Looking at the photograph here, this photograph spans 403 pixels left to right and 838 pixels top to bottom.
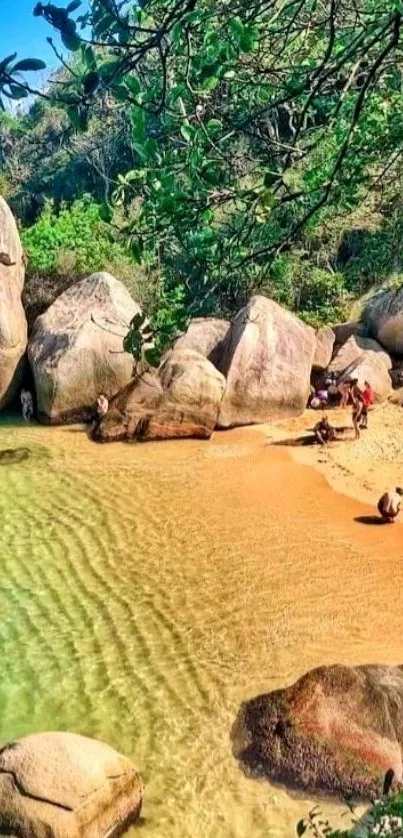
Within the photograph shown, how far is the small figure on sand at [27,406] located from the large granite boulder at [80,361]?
41 cm

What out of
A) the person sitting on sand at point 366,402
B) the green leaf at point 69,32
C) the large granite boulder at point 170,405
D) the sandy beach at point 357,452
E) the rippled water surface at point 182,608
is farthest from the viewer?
the person sitting on sand at point 366,402

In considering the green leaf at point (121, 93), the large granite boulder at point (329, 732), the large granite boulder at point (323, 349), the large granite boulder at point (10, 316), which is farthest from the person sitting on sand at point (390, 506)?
the large granite boulder at point (10, 316)

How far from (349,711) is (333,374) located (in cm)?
1289

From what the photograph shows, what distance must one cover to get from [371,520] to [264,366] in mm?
6434

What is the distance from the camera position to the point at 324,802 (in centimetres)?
537

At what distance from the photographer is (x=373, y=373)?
57.9 feet

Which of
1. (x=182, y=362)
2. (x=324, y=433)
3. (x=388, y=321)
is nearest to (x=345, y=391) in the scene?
(x=324, y=433)

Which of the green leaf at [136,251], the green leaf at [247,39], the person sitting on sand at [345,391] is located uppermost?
the green leaf at [247,39]

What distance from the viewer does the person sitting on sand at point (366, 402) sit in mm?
15852

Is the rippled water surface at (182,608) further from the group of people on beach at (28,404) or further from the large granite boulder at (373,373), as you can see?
the large granite boulder at (373,373)

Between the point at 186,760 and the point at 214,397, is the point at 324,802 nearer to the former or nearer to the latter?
the point at 186,760

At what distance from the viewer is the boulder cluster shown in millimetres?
16062

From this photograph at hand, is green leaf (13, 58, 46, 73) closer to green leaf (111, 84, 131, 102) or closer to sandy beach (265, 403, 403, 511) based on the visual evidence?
green leaf (111, 84, 131, 102)

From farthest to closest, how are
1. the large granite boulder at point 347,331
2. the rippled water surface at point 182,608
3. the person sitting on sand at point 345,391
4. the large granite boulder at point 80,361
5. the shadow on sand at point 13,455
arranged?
1. the large granite boulder at point 347,331
2. the large granite boulder at point 80,361
3. the person sitting on sand at point 345,391
4. the shadow on sand at point 13,455
5. the rippled water surface at point 182,608
